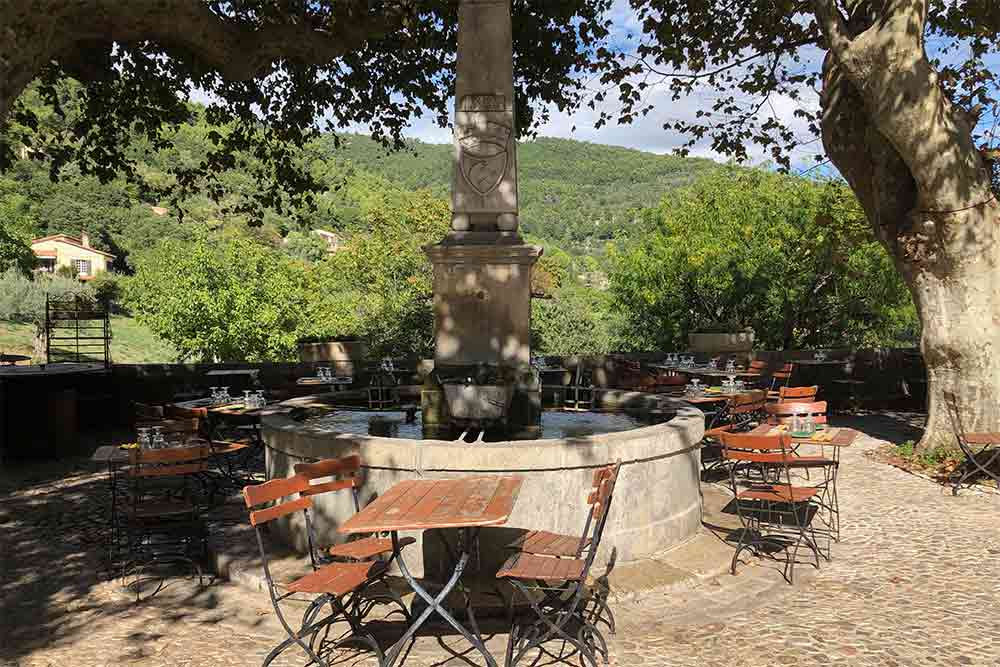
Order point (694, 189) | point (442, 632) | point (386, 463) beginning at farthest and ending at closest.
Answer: point (694, 189)
point (386, 463)
point (442, 632)

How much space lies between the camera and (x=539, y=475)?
5227mm

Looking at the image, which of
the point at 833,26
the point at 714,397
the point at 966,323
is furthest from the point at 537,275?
the point at 833,26

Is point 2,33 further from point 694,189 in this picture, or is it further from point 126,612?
point 694,189

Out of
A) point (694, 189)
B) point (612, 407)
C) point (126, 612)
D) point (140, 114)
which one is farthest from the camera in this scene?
point (694, 189)

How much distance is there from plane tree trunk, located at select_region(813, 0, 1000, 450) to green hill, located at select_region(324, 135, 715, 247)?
62109 mm

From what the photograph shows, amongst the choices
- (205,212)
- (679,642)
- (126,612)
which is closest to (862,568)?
(679,642)

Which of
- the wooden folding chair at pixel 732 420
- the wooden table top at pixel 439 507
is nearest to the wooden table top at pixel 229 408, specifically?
the wooden table top at pixel 439 507

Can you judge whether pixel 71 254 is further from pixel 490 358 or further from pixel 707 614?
pixel 707 614

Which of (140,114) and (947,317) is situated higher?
(140,114)

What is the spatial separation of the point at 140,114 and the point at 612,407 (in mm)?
8307

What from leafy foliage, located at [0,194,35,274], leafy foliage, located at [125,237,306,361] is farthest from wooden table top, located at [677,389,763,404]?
leafy foliage, located at [0,194,35,274]

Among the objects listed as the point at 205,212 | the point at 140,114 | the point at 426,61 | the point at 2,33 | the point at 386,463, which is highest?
the point at 205,212

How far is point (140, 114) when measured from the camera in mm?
11469

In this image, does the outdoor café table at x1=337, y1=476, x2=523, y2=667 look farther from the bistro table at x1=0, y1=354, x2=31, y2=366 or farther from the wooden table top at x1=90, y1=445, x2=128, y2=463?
the bistro table at x1=0, y1=354, x2=31, y2=366
